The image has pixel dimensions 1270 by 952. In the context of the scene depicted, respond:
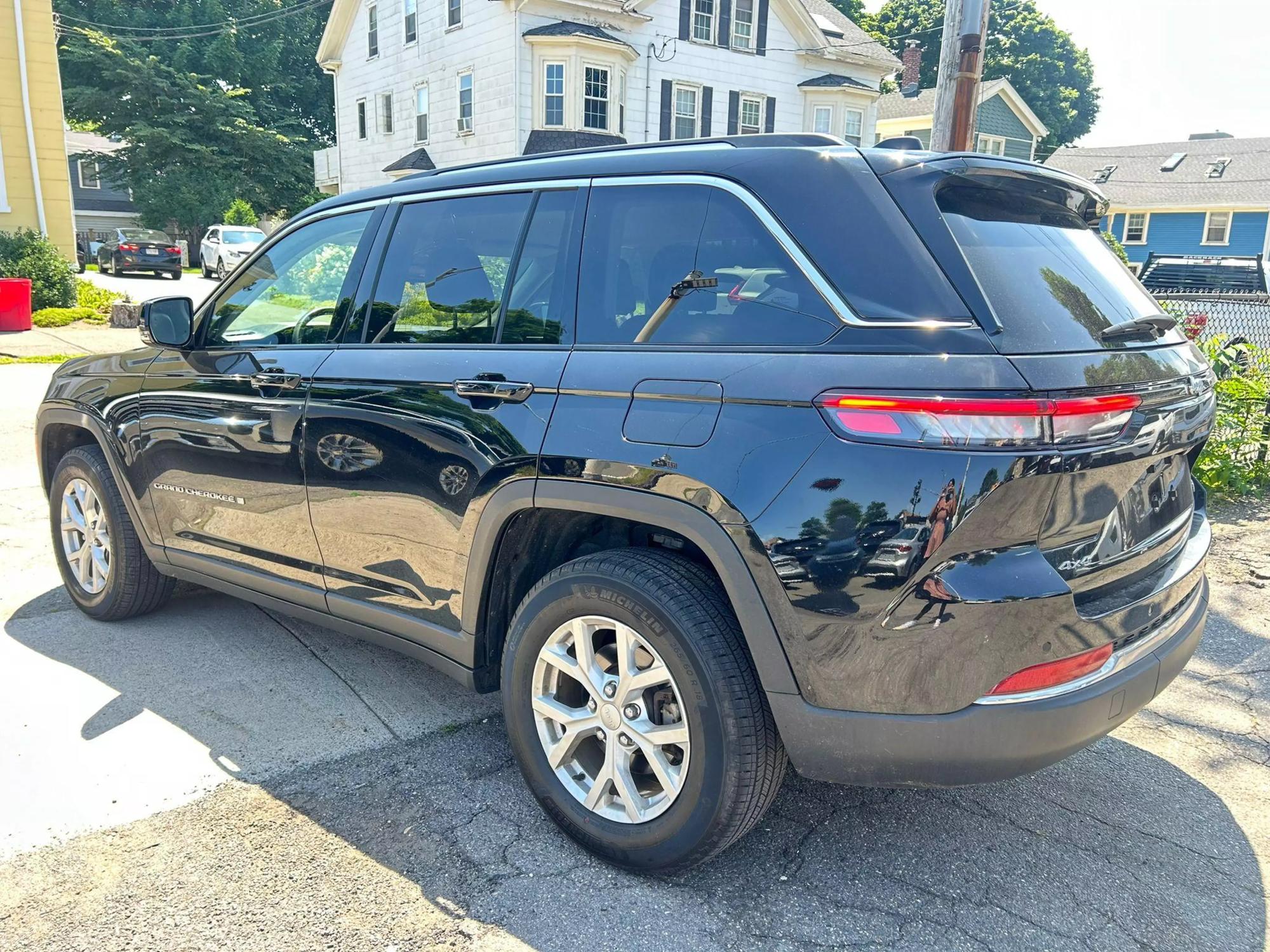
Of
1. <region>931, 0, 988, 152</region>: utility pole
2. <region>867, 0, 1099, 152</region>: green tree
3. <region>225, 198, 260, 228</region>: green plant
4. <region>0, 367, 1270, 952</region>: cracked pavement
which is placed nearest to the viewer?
<region>0, 367, 1270, 952</region>: cracked pavement

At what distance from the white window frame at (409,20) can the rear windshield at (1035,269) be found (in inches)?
1089

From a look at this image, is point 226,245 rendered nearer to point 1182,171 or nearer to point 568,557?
point 568,557

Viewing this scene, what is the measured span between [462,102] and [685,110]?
18.9 ft

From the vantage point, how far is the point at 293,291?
12.4 ft

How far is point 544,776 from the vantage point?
2848 mm

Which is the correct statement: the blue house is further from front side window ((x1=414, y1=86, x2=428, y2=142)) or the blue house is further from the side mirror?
the side mirror

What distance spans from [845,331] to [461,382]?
121 centimetres

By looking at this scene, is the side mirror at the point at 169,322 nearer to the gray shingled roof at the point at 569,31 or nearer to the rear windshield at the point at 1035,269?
the rear windshield at the point at 1035,269

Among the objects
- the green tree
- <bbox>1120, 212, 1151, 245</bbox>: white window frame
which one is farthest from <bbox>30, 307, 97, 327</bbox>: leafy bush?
the green tree

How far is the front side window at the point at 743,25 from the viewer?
2633cm

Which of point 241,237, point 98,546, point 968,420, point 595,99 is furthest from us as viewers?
point 241,237

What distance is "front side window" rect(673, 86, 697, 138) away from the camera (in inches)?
1005

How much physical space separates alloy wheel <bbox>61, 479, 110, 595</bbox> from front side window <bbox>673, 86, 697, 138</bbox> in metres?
22.9

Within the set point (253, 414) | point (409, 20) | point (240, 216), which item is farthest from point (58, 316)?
point (240, 216)
